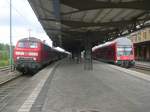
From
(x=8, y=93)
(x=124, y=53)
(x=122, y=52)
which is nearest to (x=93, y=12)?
(x=122, y=52)

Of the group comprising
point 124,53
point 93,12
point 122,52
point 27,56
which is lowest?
point 27,56

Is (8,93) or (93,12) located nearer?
(8,93)

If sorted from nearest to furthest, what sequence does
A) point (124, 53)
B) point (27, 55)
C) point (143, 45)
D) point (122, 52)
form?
point (27, 55), point (122, 52), point (124, 53), point (143, 45)

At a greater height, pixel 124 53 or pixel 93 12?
pixel 93 12

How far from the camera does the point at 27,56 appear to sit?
29.1 metres

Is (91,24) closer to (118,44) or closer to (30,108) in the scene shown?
(118,44)

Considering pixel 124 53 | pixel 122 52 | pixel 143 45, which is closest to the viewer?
pixel 122 52

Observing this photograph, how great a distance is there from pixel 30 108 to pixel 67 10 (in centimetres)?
2104

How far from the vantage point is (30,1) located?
83.6 feet

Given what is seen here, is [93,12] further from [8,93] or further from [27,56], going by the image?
[8,93]

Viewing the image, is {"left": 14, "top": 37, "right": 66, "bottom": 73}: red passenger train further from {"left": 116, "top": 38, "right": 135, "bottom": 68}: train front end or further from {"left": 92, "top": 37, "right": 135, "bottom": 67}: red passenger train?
{"left": 116, "top": 38, "right": 135, "bottom": 68}: train front end

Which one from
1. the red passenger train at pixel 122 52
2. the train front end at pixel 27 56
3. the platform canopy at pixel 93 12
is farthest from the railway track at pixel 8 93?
the red passenger train at pixel 122 52

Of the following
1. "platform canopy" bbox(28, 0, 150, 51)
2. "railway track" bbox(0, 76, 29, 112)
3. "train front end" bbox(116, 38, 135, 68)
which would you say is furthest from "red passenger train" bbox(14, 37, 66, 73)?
"train front end" bbox(116, 38, 135, 68)

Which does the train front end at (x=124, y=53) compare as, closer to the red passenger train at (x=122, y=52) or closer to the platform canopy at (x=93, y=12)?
the red passenger train at (x=122, y=52)
